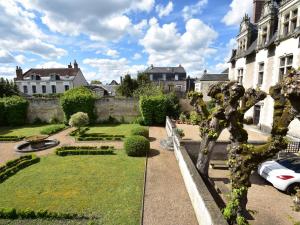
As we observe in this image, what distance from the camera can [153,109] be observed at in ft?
69.3

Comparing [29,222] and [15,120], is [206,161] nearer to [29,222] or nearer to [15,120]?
[29,222]

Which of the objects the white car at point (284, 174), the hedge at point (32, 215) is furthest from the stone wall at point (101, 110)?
the hedge at point (32, 215)

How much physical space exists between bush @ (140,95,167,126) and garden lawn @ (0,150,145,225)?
10257 mm

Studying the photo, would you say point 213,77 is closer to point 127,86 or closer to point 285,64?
point 127,86

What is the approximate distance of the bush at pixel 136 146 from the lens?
37.9ft

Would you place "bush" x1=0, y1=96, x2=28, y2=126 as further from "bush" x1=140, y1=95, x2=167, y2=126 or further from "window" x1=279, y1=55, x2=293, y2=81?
"window" x1=279, y1=55, x2=293, y2=81

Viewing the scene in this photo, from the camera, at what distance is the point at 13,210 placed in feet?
20.1

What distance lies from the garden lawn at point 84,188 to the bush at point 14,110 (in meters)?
14.7

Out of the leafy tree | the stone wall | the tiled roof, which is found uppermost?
the tiled roof

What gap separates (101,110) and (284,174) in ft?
64.6

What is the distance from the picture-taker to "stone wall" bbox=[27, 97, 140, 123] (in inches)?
918

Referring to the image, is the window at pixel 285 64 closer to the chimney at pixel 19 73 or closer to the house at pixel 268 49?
the house at pixel 268 49

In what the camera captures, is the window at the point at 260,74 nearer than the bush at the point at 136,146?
No

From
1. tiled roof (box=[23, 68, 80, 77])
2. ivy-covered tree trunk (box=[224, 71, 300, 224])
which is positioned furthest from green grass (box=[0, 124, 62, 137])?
tiled roof (box=[23, 68, 80, 77])
